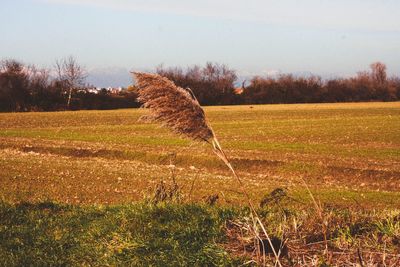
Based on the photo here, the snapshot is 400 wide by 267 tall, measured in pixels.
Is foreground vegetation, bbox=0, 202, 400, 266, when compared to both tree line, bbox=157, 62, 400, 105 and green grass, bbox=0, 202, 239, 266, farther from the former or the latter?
tree line, bbox=157, 62, 400, 105

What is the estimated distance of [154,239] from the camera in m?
6.31

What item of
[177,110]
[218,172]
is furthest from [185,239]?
[218,172]

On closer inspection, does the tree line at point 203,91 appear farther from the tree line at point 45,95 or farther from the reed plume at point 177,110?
the reed plume at point 177,110

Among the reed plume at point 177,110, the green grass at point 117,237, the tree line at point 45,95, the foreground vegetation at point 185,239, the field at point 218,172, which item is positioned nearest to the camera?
the reed plume at point 177,110

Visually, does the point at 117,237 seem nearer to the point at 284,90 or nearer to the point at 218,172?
the point at 218,172

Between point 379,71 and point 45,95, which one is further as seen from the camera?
point 379,71

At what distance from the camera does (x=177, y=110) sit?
523cm

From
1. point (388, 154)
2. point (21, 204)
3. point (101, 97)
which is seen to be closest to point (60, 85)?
point (101, 97)

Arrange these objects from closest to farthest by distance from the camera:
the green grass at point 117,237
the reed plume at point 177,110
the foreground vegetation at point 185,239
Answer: the reed plume at point 177,110, the foreground vegetation at point 185,239, the green grass at point 117,237

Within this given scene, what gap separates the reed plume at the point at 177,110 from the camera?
5172mm

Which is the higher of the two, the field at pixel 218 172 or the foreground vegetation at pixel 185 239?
the foreground vegetation at pixel 185 239

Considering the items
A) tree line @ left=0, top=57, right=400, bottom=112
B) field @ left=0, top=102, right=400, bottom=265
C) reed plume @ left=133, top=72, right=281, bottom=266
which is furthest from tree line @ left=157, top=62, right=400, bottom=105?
reed plume @ left=133, top=72, right=281, bottom=266

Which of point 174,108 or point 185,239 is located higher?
point 174,108

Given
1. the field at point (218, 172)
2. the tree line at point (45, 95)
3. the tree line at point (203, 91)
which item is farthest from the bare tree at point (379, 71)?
the field at point (218, 172)
